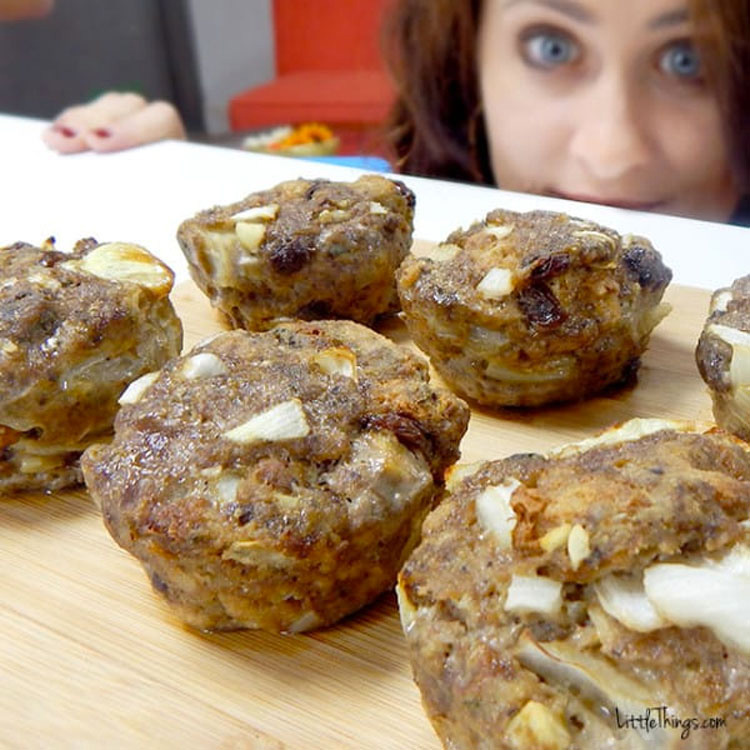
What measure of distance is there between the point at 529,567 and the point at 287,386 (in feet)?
2.04

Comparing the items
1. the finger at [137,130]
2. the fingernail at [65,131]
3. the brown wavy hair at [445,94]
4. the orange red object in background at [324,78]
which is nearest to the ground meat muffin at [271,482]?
the brown wavy hair at [445,94]

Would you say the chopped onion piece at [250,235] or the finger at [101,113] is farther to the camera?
the finger at [101,113]

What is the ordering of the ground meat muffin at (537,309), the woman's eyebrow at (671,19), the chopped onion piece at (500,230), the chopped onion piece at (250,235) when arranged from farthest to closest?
1. the woman's eyebrow at (671,19)
2. the chopped onion piece at (250,235)
3. the chopped onion piece at (500,230)
4. the ground meat muffin at (537,309)

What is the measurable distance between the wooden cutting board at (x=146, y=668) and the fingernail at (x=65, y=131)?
291 centimetres

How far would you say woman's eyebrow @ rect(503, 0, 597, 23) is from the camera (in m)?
3.53

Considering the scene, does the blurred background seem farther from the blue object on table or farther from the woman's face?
the woman's face

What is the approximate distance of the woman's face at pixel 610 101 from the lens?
353 cm

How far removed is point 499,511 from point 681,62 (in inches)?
108

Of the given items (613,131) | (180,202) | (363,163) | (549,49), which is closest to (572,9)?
(549,49)

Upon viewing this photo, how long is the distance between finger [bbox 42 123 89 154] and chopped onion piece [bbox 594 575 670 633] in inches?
148

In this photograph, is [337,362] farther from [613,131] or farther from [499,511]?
[613,131]

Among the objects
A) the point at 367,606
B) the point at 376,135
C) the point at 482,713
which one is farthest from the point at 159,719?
the point at 376,135

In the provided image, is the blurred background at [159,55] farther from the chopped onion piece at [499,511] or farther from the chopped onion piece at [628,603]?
the chopped onion piece at [628,603]

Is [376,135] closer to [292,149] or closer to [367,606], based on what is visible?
[292,149]
